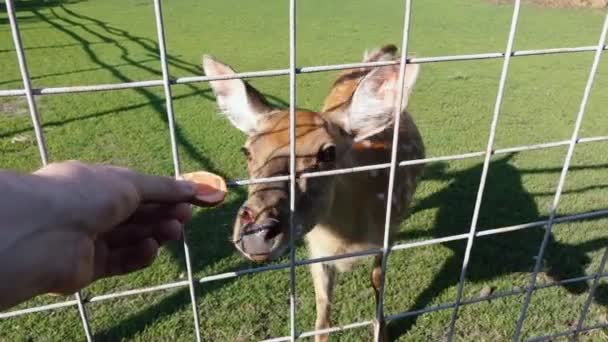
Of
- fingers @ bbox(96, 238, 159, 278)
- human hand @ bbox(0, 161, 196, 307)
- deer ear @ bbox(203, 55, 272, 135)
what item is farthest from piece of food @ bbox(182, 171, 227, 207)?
deer ear @ bbox(203, 55, 272, 135)

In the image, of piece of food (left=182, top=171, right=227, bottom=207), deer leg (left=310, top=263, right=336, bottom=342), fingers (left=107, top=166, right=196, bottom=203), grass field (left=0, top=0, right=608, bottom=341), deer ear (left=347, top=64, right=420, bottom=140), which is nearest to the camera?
fingers (left=107, top=166, right=196, bottom=203)

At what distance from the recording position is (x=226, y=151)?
5.85 m

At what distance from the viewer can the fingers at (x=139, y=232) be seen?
58.7 inches

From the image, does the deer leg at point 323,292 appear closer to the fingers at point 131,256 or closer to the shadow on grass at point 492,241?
the shadow on grass at point 492,241

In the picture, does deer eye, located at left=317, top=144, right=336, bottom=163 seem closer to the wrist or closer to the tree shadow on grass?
the tree shadow on grass

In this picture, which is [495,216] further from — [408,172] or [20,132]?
[20,132]

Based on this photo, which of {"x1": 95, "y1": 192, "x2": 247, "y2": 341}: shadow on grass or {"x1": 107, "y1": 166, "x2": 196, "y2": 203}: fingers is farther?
{"x1": 95, "y1": 192, "x2": 247, "y2": 341}: shadow on grass

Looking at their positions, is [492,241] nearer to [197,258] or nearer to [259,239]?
[197,258]

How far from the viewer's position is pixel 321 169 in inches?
100

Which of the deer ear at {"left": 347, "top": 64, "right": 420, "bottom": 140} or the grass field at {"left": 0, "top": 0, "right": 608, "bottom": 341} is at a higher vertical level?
the deer ear at {"left": 347, "top": 64, "right": 420, "bottom": 140}

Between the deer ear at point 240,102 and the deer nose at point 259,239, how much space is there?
0.88 m

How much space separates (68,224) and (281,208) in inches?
42.5

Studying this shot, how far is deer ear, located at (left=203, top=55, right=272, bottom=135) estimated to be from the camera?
2.67 m

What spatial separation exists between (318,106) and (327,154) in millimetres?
4935
